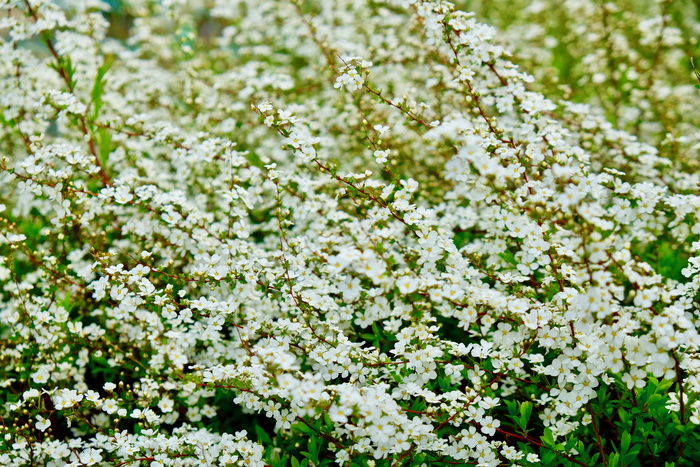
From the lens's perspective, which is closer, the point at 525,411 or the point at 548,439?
the point at 548,439

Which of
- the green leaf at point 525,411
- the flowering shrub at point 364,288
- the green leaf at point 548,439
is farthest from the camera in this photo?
the green leaf at point 525,411

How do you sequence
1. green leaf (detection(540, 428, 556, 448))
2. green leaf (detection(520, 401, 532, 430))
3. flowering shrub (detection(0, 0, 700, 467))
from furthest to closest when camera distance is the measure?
green leaf (detection(520, 401, 532, 430)) < green leaf (detection(540, 428, 556, 448)) < flowering shrub (detection(0, 0, 700, 467))

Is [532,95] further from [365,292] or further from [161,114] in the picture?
[161,114]

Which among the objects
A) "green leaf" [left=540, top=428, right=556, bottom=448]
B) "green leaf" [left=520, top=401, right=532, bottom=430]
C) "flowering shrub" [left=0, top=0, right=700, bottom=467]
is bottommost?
"green leaf" [left=540, top=428, right=556, bottom=448]

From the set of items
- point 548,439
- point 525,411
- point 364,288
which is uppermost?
point 364,288

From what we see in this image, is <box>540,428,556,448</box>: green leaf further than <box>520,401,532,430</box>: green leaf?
No

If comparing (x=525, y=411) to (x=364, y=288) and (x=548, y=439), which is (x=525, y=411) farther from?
(x=364, y=288)

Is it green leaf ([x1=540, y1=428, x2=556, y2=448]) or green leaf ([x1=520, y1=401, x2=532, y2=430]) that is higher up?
green leaf ([x1=520, y1=401, x2=532, y2=430])

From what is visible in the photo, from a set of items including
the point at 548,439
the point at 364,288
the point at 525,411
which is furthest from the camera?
the point at 364,288

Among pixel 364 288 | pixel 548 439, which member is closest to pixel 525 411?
pixel 548 439
